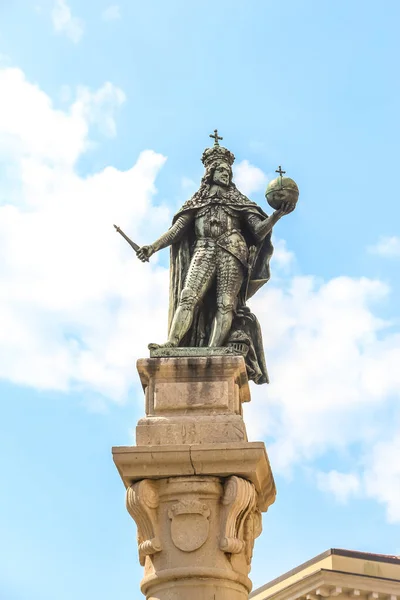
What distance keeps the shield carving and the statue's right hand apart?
3.13 meters

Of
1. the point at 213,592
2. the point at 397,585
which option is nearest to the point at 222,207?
the point at 213,592

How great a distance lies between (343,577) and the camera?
2780 cm

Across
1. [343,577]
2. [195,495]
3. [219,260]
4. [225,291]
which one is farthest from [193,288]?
[343,577]

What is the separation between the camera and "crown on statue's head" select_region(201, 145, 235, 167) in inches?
520

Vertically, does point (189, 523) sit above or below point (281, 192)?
below

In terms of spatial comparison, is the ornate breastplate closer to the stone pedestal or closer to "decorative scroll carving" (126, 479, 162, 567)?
the stone pedestal

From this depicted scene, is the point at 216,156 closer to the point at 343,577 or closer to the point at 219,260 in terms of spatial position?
the point at 219,260

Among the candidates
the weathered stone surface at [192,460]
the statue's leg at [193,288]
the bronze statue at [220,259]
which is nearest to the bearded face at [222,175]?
the bronze statue at [220,259]

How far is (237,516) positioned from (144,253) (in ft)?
11.2

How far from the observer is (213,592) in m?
10.5

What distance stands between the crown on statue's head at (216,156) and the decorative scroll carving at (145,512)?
420 centimetres

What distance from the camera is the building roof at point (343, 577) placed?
2759cm

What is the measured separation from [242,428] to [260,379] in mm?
1101

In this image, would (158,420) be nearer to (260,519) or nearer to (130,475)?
(130,475)
